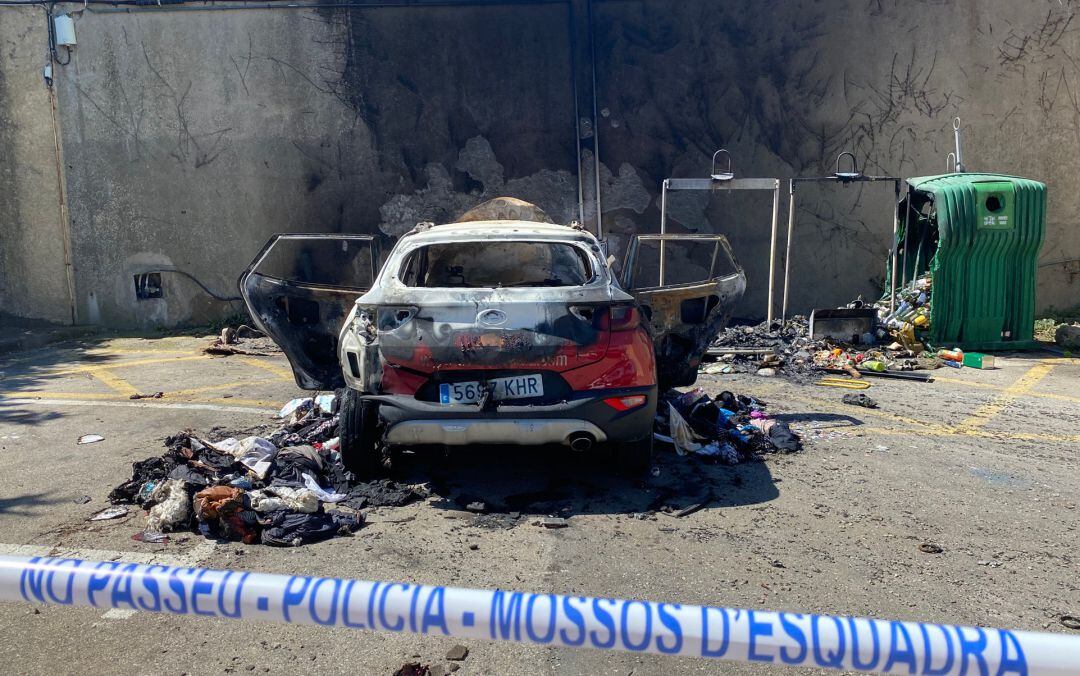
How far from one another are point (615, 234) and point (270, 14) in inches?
231

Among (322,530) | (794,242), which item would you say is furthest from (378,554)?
(794,242)

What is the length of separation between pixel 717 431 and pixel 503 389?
2043 mm

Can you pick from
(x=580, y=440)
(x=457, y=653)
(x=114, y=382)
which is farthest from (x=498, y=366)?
(x=114, y=382)

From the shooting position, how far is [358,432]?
15.0 ft

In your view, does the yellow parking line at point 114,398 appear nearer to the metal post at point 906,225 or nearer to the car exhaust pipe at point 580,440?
the car exhaust pipe at point 580,440

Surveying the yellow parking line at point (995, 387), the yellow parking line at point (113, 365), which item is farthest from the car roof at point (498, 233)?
the yellow parking line at point (113, 365)

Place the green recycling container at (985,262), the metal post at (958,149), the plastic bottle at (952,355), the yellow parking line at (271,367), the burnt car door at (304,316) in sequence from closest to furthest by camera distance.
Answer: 1. the burnt car door at (304,316)
2. the yellow parking line at (271,367)
3. the plastic bottle at (952,355)
4. the green recycling container at (985,262)
5. the metal post at (958,149)

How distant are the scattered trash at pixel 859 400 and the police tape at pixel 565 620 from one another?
556cm

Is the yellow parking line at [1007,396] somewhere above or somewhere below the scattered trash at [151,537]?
below

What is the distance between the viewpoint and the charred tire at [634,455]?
464cm

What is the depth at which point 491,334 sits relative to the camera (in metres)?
4.30

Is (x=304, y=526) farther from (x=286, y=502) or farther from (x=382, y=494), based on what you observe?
(x=382, y=494)

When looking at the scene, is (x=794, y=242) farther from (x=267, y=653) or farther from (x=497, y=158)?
(x=267, y=653)

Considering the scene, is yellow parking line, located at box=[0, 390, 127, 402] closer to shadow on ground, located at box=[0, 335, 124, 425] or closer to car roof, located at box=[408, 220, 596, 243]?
shadow on ground, located at box=[0, 335, 124, 425]
